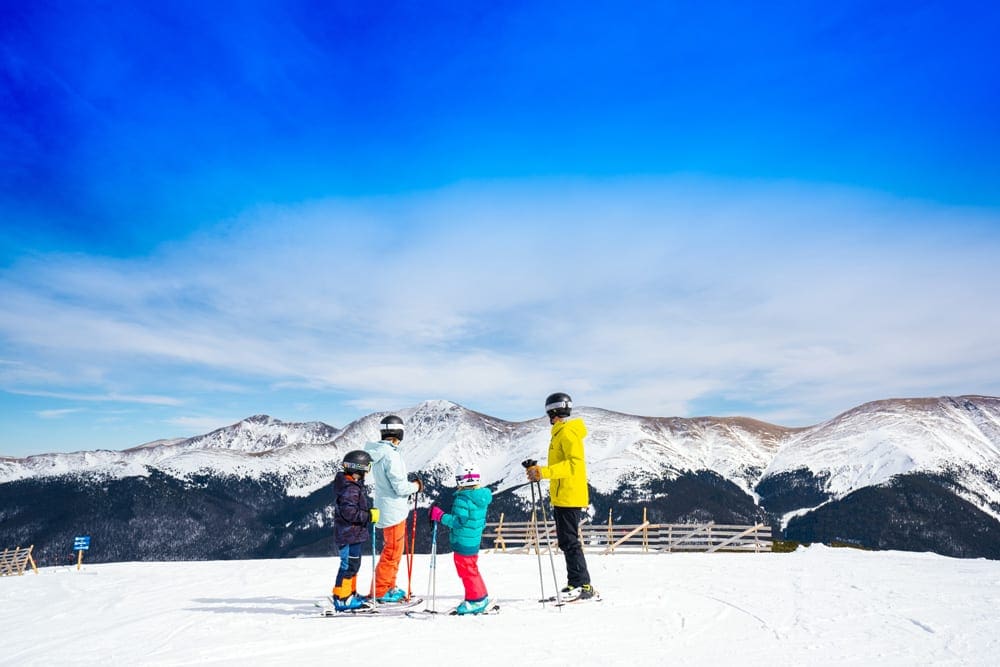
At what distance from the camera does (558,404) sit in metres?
8.82

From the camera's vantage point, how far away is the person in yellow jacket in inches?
327

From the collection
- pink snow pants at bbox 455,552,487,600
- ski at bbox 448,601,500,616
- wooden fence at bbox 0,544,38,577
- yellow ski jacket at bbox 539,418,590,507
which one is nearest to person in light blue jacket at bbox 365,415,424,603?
ski at bbox 448,601,500,616

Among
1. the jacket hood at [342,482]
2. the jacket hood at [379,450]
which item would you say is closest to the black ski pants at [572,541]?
the jacket hood at [379,450]

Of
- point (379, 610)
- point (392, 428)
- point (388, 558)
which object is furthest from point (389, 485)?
point (379, 610)

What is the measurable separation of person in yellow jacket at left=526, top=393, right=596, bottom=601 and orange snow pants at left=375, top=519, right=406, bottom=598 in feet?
6.88

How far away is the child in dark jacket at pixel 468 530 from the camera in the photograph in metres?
7.87

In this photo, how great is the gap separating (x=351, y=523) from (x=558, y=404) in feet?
11.1

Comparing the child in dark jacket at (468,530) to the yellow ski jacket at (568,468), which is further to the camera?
the yellow ski jacket at (568,468)

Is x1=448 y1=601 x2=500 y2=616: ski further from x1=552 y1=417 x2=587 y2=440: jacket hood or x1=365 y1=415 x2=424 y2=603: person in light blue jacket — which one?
x1=552 y1=417 x2=587 y2=440: jacket hood

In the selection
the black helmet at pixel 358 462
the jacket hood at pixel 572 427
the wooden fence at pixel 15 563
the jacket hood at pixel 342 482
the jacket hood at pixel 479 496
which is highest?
the jacket hood at pixel 572 427

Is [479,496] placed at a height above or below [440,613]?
above

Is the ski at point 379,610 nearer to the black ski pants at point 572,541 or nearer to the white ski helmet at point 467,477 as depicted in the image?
the white ski helmet at point 467,477

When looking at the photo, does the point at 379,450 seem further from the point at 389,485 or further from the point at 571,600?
the point at 571,600

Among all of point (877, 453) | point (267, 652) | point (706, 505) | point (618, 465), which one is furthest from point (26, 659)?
point (877, 453)
